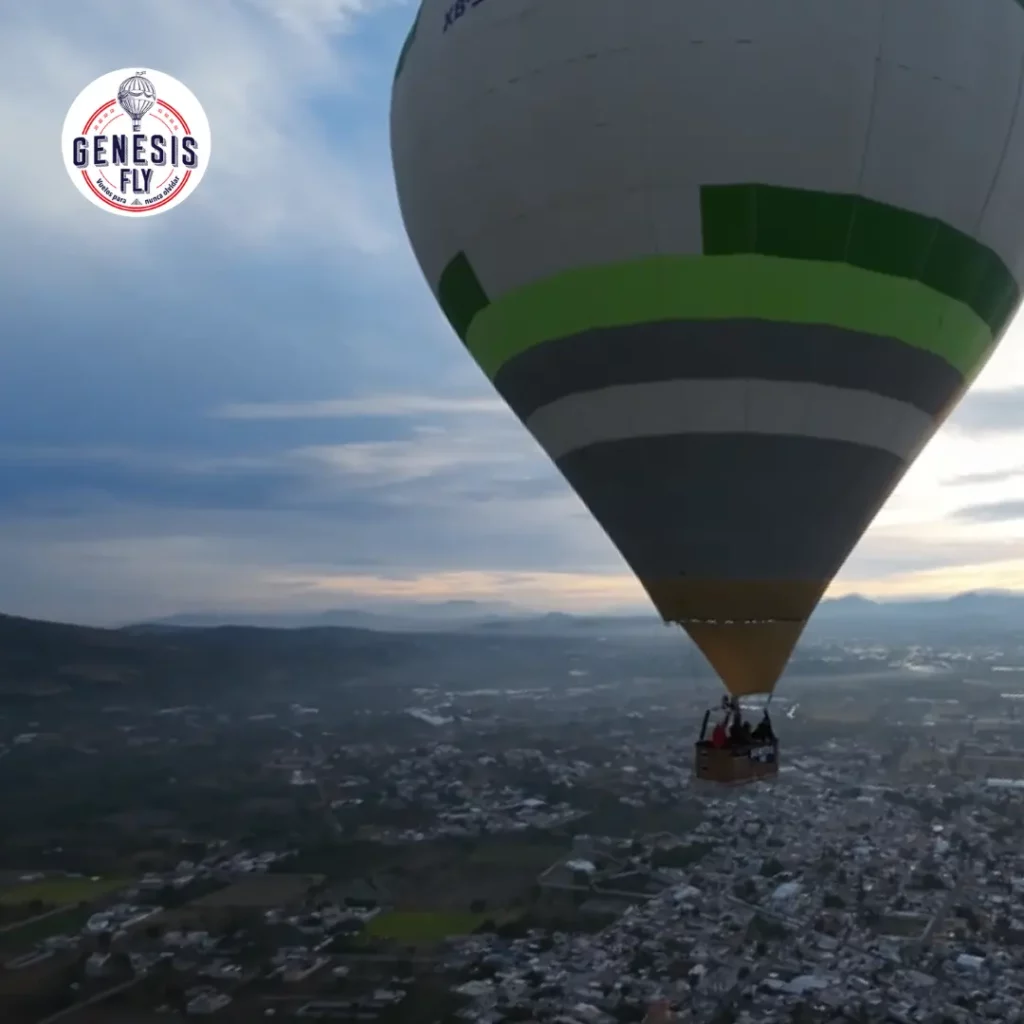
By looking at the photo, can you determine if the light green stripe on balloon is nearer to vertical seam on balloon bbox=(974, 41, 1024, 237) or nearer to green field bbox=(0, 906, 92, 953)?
vertical seam on balloon bbox=(974, 41, 1024, 237)

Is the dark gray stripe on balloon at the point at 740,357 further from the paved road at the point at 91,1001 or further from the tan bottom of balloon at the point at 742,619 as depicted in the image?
the paved road at the point at 91,1001

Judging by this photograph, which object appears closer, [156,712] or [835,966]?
[835,966]

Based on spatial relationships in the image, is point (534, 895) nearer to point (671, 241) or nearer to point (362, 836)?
point (362, 836)

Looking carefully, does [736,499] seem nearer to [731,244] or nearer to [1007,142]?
[731,244]

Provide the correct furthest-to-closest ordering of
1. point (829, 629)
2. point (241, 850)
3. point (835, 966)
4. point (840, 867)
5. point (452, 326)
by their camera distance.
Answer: point (829, 629) → point (241, 850) → point (840, 867) → point (835, 966) → point (452, 326)

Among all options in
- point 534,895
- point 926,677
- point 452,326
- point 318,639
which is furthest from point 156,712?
point 452,326

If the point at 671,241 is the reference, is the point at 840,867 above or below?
below

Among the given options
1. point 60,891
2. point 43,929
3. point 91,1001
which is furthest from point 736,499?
point 60,891
